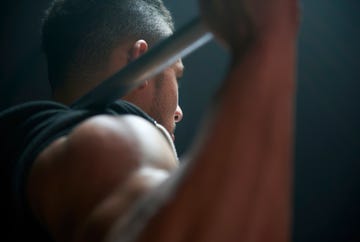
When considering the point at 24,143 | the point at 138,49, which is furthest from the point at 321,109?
the point at 24,143

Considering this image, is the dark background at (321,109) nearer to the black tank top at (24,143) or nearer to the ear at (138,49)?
the ear at (138,49)

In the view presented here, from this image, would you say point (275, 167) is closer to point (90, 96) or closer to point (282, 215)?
point (282, 215)

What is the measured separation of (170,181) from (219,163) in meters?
0.04

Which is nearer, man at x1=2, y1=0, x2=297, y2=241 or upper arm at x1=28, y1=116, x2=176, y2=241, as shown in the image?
→ man at x1=2, y1=0, x2=297, y2=241

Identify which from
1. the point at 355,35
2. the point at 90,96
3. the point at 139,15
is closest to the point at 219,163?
the point at 90,96

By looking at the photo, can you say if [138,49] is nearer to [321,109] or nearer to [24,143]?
[24,143]

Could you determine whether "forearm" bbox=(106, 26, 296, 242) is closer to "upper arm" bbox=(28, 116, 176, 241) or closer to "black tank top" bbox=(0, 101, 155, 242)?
"upper arm" bbox=(28, 116, 176, 241)

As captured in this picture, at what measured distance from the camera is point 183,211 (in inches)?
12.7

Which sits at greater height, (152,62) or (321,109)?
(152,62)

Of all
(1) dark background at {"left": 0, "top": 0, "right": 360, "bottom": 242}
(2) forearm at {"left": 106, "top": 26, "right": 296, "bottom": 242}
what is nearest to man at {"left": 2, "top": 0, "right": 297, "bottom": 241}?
(2) forearm at {"left": 106, "top": 26, "right": 296, "bottom": 242}

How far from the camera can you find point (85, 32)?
796mm

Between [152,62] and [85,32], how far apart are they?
0.35m

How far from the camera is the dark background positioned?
1777 mm

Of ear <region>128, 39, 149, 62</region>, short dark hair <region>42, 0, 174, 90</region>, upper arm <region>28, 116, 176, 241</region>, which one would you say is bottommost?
upper arm <region>28, 116, 176, 241</region>
